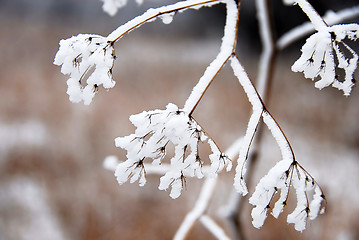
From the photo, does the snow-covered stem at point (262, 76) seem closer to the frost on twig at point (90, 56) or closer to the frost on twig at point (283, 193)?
the frost on twig at point (283, 193)

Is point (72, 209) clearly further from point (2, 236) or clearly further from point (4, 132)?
point (4, 132)

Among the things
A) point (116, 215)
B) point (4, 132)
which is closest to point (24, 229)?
point (116, 215)

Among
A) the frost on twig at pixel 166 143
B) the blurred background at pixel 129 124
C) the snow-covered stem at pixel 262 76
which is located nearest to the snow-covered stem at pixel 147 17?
the frost on twig at pixel 166 143

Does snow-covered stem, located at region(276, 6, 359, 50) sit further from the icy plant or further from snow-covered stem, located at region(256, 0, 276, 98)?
the icy plant

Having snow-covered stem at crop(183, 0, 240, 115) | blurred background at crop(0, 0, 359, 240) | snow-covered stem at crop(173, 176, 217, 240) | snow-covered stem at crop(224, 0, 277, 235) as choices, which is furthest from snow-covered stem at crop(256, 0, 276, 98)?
blurred background at crop(0, 0, 359, 240)

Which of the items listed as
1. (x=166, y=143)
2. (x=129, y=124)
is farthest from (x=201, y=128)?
(x=129, y=124)

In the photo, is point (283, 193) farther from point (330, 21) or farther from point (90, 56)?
point (330, 21)
